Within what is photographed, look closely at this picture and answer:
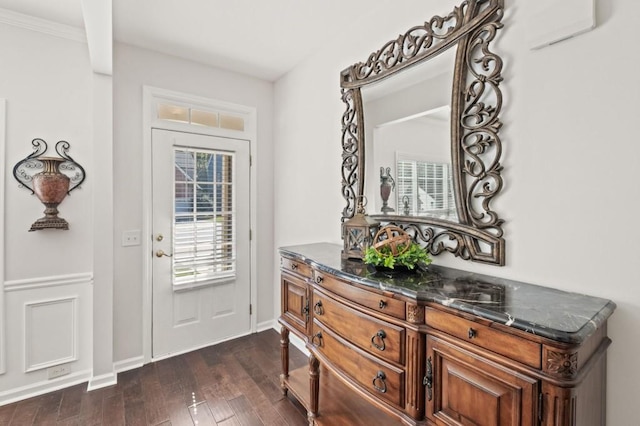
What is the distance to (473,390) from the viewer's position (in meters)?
1.04

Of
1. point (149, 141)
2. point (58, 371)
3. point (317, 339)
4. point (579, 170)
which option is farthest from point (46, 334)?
point (579, 170)

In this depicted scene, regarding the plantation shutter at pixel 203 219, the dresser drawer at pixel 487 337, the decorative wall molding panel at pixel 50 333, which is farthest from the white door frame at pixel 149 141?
the dresser drawer at pixel 487 337

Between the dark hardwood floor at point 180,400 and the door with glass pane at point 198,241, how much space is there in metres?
0.33

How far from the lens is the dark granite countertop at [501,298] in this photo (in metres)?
0.90

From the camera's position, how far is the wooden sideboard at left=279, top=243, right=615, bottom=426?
885mm

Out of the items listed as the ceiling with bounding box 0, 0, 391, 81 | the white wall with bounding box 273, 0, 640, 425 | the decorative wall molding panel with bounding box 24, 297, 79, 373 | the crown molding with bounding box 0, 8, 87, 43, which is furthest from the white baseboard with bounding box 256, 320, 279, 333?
the crown molding with bounding box 0, 8, 87, 43

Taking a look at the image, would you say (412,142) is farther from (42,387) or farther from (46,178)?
(42,387)

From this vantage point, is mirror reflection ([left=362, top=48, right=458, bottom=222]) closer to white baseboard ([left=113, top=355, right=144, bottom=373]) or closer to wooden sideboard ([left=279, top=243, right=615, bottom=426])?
wooden sideboard ([left=279, top=243, right=615, bottom=426])

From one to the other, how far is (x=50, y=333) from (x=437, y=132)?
10.2ft

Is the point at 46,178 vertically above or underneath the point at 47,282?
above

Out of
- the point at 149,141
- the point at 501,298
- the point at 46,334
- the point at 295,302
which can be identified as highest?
the point at 149,141

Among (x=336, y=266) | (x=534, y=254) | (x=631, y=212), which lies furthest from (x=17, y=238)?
(x=631, y=212)

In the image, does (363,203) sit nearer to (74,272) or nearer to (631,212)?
(631,212)

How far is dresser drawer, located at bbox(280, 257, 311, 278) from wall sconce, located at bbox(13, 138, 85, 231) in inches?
68.7
